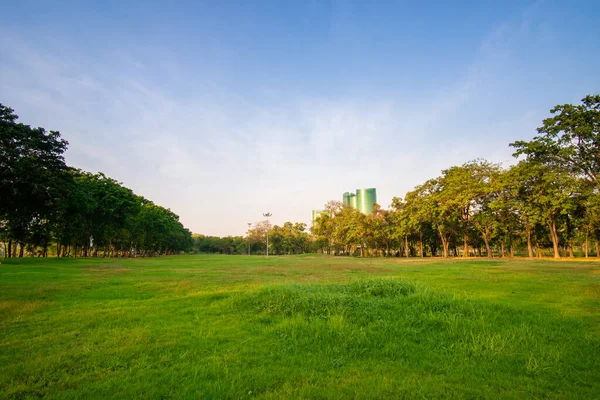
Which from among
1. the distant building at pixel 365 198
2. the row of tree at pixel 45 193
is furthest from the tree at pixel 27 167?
the distant building at pixel 365 198

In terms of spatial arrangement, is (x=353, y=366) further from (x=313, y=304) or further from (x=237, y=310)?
(x=237, y=310)

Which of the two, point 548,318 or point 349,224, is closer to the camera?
point 548,318

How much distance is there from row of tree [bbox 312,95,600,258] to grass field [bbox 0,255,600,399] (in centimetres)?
2873

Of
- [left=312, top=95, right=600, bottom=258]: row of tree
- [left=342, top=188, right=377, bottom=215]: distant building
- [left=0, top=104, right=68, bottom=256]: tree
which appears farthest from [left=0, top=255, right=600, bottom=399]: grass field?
[left=342, top=188, right=377, bottom=215]: distant building

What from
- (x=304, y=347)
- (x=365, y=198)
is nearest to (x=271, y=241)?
(x=365, y=198)

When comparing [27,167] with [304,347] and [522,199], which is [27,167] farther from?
[522,199]

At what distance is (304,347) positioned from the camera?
5.93 metres

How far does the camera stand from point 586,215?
36469 millimetres

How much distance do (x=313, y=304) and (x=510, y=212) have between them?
1813 inches

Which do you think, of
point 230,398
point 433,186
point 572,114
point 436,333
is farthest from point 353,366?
point 433,186

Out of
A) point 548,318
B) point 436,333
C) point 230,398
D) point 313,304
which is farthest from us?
point 313,304

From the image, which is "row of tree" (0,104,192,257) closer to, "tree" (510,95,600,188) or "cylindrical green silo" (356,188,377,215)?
"tree" (510,95,600,188)

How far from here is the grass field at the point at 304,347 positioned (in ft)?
14.0

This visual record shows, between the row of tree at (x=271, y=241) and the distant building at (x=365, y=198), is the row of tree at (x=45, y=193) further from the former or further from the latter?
the distant building at (x=365, y=198)
